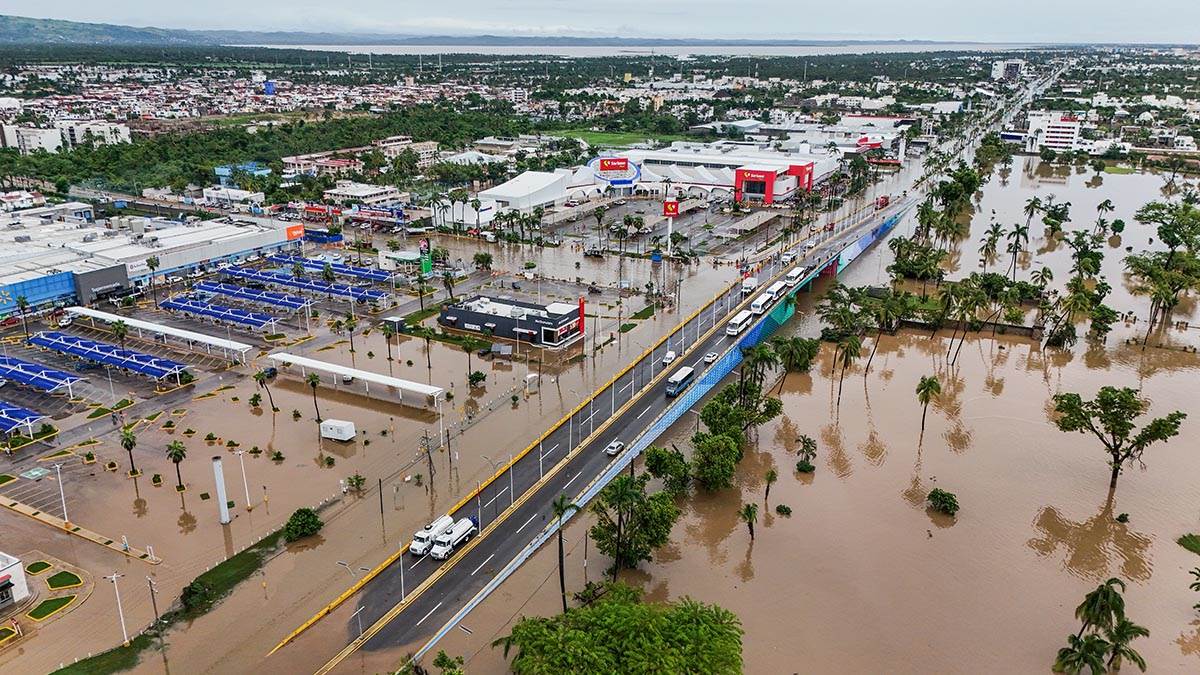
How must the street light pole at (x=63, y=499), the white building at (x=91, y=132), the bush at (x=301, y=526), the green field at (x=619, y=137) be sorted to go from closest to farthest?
the bush at (x=301, y=526)
the street light pole at (x=63, y=499)
the white building at (x=91, y=132)
the green field at (x=619, y=137)

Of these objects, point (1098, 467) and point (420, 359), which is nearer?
point (1098, 467)

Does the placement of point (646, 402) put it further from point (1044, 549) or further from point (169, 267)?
point (169, 267)

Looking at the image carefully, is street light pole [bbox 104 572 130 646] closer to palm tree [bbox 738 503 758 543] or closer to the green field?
palm tree [bbox 738 503 758 543]

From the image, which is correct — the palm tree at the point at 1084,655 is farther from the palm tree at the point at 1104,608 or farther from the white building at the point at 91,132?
the white building at the point at 91,132

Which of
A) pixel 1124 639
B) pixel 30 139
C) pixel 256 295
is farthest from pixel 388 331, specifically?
pixel 30 139

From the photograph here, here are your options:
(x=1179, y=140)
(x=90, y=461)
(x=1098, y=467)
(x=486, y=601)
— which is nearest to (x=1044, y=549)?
(x=1098, y=467)

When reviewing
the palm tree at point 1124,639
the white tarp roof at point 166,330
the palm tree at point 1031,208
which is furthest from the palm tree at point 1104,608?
the palm tree at point 1031,208

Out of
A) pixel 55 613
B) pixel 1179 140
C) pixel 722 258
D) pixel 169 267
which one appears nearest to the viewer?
pixel 55 613
